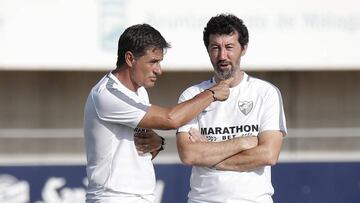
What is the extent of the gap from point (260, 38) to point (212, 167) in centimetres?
688

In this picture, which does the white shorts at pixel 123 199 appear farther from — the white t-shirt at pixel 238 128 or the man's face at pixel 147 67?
the man's face at pixel 147 67

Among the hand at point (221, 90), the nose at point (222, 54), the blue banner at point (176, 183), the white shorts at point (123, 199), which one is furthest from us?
the blue banner at point (176, 183)

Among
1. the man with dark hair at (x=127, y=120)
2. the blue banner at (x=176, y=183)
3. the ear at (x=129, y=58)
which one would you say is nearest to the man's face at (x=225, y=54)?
the man with dark hair at (x=127, y=120)

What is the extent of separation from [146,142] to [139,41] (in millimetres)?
557

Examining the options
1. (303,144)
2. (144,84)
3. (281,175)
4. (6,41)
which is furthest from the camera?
(303,144)

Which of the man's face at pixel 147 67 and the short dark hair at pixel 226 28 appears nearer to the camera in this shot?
the man's face at pixel 147 67

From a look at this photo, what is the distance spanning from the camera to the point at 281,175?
11.0m

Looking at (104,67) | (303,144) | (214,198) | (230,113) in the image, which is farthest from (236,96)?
(303,144)

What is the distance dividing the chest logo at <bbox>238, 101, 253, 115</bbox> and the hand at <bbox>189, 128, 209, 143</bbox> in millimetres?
265

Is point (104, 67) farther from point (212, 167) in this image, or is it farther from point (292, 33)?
point (212, 167)

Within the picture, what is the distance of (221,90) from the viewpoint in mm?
6008

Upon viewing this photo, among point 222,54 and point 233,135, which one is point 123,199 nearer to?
point 233,135

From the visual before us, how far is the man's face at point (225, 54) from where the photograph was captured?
6.11 meters

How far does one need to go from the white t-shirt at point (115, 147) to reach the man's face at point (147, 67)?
93 millimetres
